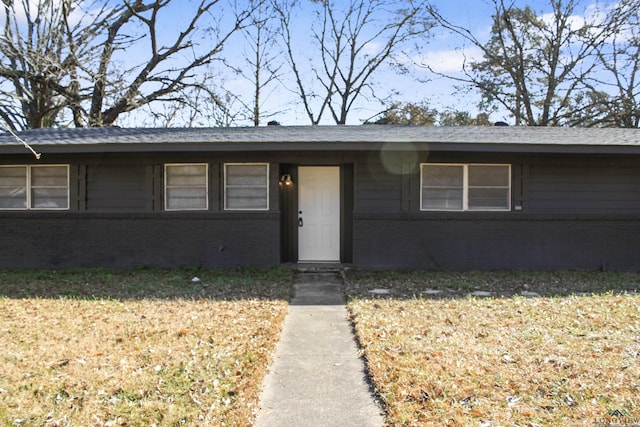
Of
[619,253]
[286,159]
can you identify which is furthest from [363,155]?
[619,253]

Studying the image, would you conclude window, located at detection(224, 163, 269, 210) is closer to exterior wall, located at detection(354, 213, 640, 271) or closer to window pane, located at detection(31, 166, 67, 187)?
exterior wall, located at detection(354, 213, 640, 271)

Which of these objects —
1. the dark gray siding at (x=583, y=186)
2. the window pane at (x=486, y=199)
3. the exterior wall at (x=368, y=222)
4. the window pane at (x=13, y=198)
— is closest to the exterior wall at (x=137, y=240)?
the exterior wall at (x=368, y=222)

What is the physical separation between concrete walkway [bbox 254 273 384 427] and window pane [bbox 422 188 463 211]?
3.88 m

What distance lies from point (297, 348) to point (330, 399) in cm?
125

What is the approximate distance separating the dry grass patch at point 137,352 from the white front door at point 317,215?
A: 6.40ft

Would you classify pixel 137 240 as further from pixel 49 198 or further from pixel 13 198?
pixel 13 198

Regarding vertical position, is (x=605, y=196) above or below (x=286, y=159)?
below

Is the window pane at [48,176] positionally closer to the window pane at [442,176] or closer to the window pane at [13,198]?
the window pane at [13,198]

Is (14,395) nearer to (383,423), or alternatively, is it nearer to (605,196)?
(383,423)

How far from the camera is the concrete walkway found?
3.19 metres

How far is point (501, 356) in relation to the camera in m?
4.31

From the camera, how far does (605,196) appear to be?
9289mm

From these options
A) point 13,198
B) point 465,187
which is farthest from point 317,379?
point 13,198

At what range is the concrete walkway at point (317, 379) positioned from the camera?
3193mm
